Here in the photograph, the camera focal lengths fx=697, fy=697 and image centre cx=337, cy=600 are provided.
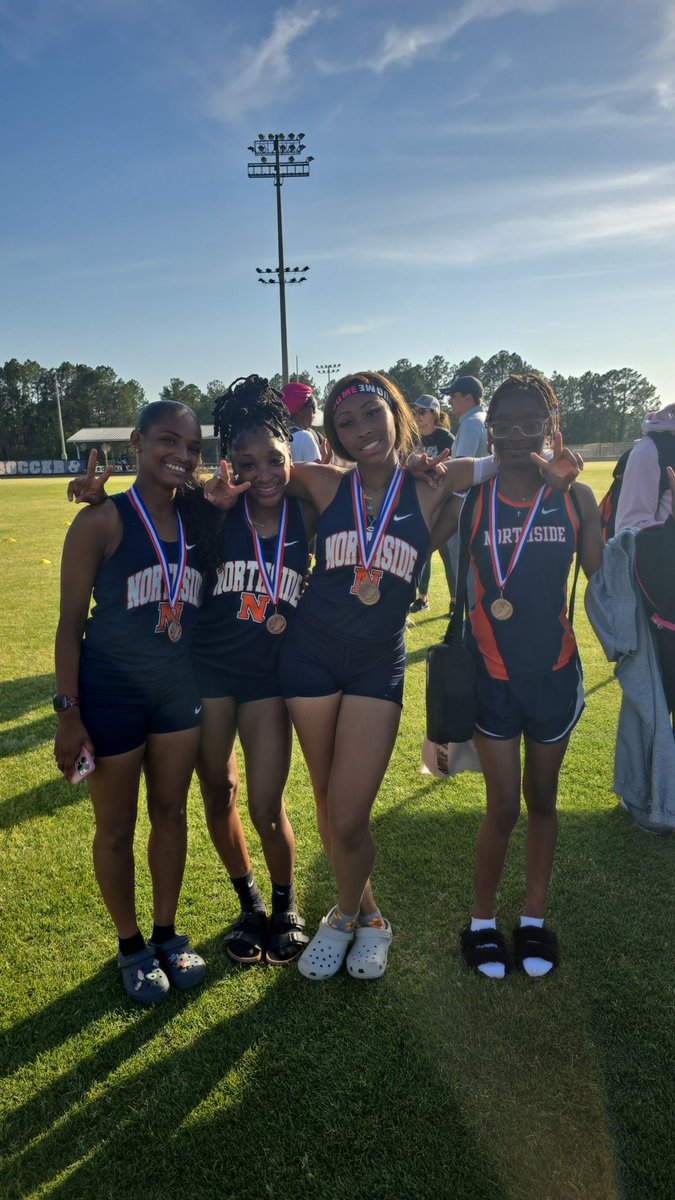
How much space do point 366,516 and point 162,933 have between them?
77.2 inches

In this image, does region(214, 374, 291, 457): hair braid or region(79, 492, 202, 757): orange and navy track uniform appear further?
region(214, 374, 291, 457): hair braid

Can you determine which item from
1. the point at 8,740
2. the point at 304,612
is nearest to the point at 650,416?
the point at 304,612

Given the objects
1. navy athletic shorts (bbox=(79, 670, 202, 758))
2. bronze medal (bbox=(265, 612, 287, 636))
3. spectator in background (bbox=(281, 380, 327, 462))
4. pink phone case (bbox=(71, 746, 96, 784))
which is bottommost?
pink phone case (bbox=(71, 746, 96, 784))

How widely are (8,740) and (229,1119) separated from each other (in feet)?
12.9

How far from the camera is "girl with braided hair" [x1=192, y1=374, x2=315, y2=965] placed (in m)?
2.81

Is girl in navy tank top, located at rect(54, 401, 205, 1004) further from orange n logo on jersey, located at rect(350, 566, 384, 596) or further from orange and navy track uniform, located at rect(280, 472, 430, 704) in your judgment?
orange n logo on jersey, located at rect(350, 566, 384, 596)

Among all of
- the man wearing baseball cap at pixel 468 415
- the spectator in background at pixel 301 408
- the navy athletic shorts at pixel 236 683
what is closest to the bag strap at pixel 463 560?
the navy athletic shorts at pixel 236 683

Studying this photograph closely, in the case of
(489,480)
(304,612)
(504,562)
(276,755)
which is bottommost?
(276,755)

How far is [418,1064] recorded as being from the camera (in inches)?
96.3

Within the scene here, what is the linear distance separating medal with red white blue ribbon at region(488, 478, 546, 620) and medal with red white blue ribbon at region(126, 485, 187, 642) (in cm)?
122

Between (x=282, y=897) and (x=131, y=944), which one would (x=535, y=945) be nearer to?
(x=282, y=897)

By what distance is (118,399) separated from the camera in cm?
10350

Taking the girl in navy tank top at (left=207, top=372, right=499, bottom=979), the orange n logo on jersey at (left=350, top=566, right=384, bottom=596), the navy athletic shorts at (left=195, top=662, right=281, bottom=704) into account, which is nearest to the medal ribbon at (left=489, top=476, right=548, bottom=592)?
the girl in navy tank top at (left=207, top=372, right=499, bottom=979)

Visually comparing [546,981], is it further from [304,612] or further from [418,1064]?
[304,612]
